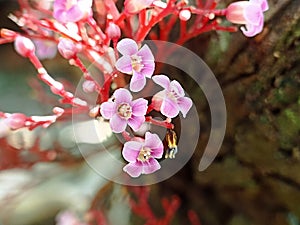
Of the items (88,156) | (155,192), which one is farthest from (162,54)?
(155,192)

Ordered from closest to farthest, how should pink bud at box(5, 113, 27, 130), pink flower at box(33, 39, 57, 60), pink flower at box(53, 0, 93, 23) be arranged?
pink flower at box(53, 0, 93, 23), pink bud at box(5, 113, 27, 130), pink flower at box(33, 39, 57, 60)

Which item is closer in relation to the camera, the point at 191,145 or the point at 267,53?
the point at 267,53

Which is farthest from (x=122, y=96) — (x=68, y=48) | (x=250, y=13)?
(x=250, y=13)

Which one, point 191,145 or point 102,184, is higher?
point 191,145

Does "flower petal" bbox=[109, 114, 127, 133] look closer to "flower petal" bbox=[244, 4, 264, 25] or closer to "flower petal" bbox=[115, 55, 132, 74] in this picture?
"flower petal" bbox=[115, 55, 132, 74]

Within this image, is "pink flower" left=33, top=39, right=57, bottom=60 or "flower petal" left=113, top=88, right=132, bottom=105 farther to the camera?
"pink flower" left=33, top=39, right=57, bottom=60

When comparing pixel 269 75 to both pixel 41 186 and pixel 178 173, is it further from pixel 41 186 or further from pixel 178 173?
pixel 41 186

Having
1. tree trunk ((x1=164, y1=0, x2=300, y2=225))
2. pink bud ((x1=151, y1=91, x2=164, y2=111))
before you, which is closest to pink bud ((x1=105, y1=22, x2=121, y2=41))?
pink bud ((x1=151, y1=91, x2=164, y2=111))
